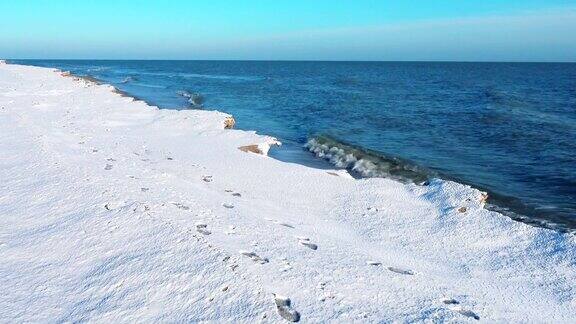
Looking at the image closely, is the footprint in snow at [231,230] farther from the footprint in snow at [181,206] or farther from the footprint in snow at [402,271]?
the footprint in snow at [402,271]

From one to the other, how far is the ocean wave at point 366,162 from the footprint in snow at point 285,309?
378 inches

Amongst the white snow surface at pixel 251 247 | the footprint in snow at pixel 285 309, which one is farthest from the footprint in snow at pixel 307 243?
the footprint in snow at pixel 285 309

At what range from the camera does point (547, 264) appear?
875cm

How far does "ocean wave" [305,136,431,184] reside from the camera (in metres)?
16.5

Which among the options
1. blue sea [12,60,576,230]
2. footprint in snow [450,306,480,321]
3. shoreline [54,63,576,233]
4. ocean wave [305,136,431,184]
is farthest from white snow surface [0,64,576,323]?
blue sea [12,60,576,230]

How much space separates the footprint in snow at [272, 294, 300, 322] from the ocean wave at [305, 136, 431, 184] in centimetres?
960

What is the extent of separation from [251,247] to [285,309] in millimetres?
2088

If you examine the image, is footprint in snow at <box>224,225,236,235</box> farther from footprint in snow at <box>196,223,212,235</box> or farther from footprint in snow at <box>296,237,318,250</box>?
footprint in snow at <box>296,237,318,250</box>

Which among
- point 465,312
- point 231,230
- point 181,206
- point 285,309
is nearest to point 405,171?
point 181,206

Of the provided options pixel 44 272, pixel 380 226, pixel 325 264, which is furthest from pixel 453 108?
pixel 44 272

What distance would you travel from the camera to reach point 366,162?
18.1 m

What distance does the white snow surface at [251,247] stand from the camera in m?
6.50

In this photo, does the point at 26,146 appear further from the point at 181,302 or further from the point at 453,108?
the point at 453,108

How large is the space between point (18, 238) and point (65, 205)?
150 centimetres
